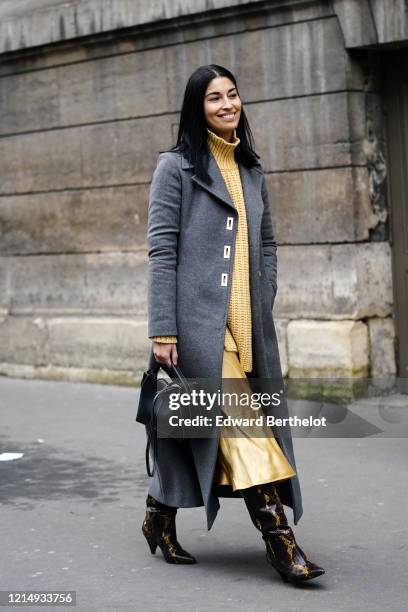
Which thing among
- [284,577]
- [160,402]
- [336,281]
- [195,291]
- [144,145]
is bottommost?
[284,577]

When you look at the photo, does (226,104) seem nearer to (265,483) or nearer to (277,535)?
(265,483)

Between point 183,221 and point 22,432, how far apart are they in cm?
394

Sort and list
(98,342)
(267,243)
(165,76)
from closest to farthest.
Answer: (267,243) < (165,76) < (98,342)

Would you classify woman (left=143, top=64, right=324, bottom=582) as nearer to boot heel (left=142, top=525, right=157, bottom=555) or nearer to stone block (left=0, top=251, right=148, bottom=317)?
boot heel (left=142, top=525, right=157, bottom=555)

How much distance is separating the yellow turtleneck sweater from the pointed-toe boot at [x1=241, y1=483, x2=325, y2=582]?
1.68 feet

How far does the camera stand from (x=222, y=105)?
4977mm

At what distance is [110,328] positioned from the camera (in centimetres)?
1059

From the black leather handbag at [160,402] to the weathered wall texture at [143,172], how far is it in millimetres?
4157

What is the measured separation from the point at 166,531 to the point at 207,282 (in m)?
1.02

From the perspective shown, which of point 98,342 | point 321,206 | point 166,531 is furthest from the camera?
point 98,342

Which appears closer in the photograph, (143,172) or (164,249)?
(164,249)

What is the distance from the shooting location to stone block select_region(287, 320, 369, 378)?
9031 millimetres

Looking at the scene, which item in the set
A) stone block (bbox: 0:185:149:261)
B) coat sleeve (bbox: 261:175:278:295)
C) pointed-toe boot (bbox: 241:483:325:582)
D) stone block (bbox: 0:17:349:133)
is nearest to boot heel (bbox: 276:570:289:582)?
pointed-toe boot (bbox: 241:483:325:582)

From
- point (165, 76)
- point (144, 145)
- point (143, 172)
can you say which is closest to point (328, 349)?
point (143, 172)
